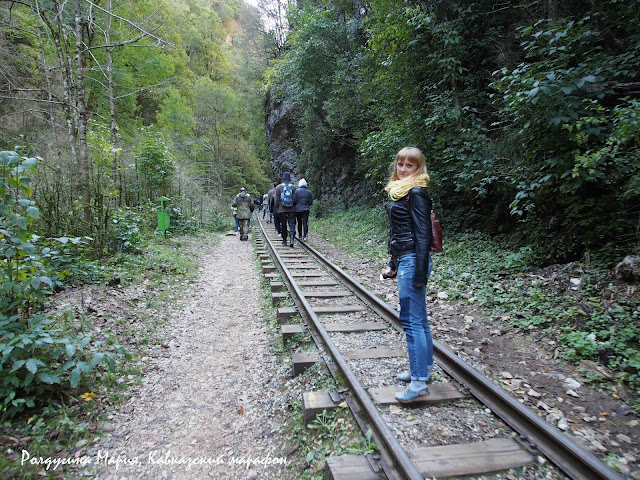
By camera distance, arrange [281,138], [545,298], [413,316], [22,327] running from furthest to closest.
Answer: [281,138] → [545,298] → [22,327] → [413,316]

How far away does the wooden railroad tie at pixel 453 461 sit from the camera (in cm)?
213

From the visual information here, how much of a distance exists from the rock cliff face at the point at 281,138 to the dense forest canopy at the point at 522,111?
14255 millimetres

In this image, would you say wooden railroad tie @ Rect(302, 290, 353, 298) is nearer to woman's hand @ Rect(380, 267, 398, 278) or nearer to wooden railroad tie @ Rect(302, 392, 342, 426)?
woman's hand @ Rect(380, 267, 398, 278)

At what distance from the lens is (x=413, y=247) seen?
9.05 ft

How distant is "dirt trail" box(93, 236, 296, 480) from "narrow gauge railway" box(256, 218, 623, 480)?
20.8 inches

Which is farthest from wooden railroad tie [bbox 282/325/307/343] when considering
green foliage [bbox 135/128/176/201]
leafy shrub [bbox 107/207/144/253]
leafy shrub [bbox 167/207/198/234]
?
leafy shrub [bbox 167/207/198/234]

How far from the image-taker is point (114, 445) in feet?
9.43

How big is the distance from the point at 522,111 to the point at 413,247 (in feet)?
11.7

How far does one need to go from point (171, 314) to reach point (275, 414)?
10.5 ft

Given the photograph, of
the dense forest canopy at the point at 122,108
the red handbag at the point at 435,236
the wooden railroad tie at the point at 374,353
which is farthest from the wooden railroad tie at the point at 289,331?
the dense forest canopy at the point at 122,108

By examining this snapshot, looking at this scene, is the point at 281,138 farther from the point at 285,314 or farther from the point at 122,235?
the point at 285,314

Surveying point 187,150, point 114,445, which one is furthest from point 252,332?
point 187,150

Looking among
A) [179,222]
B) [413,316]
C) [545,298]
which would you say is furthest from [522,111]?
[179,222]

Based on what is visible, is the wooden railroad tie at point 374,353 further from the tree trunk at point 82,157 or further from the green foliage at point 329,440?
the tree trunk at point 82,157
